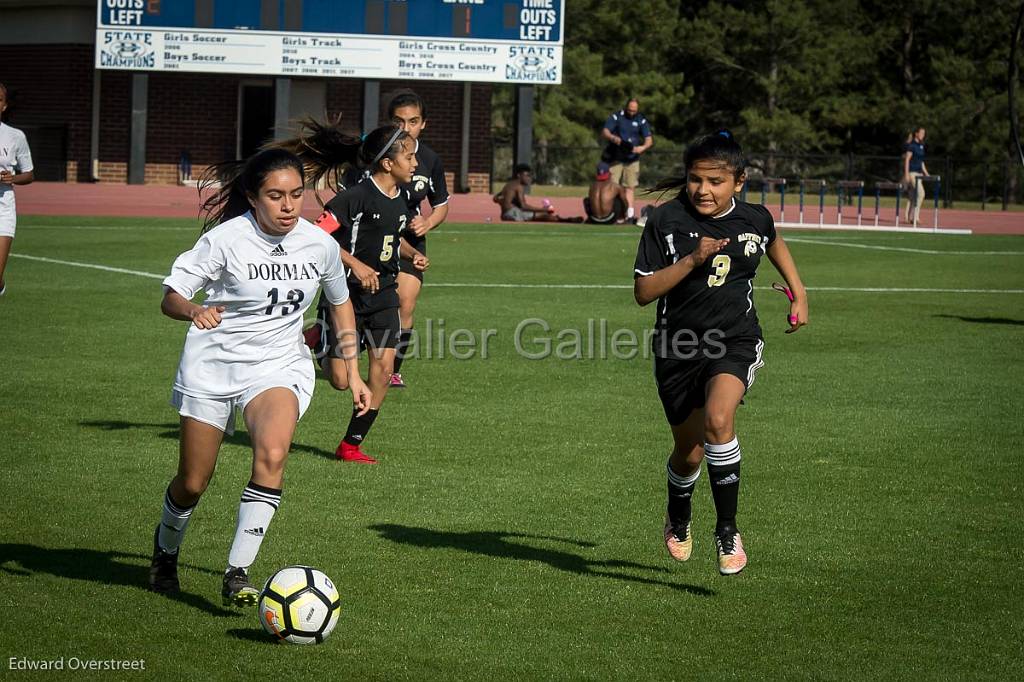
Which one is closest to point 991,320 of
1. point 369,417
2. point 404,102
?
point 404,102

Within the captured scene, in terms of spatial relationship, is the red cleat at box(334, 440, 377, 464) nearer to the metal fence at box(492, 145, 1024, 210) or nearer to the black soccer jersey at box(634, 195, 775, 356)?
the black soccer jersey at box(634, 195, 775, 356)

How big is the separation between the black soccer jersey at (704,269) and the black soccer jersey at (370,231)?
10.8ft

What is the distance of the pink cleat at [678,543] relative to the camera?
21.7 ft

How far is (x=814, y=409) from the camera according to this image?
11.0 meters

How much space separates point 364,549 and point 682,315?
1.94 metres

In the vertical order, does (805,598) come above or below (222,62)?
below

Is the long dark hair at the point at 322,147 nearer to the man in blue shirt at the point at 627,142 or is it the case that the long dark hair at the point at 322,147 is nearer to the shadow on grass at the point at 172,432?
the shadow on grass at the point at 172,432

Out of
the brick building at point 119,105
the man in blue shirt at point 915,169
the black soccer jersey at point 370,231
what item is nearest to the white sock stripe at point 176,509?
the black soccer jersey at point 370,231

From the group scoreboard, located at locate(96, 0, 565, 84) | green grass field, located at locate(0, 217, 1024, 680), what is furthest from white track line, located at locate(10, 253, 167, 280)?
scoreboard, located at locate(96, 0, 565, 84)

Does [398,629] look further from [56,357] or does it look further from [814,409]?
[56,357]

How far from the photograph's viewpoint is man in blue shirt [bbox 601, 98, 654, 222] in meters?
30.5

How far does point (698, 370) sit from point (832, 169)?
44.3 m

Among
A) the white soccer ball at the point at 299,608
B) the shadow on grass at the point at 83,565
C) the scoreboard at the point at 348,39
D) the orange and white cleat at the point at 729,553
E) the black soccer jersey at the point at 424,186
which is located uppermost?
the scoreboard at the point at 348,39

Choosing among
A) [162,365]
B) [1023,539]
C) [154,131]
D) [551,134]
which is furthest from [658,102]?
[1023,539]
